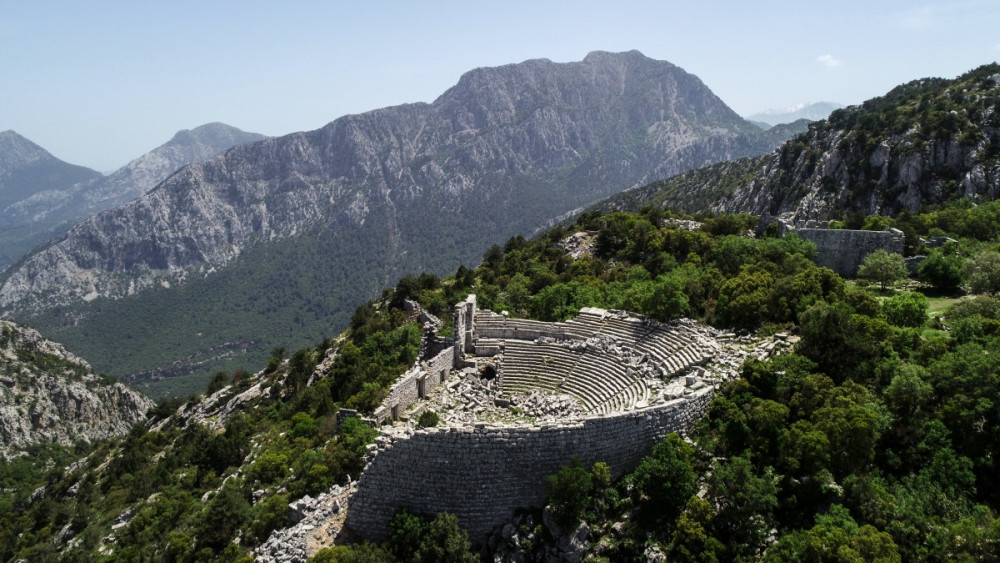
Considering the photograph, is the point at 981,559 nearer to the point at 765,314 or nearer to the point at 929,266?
the point at 765,314

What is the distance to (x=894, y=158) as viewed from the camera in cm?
7431

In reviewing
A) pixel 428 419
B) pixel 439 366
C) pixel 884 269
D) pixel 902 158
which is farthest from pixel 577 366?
pixel 902 158

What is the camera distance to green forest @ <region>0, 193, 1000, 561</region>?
1564 centimetres

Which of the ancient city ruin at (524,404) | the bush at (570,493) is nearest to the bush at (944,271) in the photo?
the ancient city ruin at (524,404)

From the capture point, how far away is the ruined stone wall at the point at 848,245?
39103 millimetres

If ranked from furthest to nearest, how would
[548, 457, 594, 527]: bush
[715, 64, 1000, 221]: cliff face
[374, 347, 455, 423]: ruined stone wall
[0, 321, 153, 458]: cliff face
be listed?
[0, 321, 153, 458]: cliff face < [715, 64, 1000, 221]: cliff face < [374, 347, 455, 423]: ruined stone wall < [548, 457, 594, 527]: bush

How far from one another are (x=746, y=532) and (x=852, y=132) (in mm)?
89007

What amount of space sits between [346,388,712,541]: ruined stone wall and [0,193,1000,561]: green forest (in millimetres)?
814

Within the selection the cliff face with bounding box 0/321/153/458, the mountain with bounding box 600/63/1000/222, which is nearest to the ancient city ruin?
the mountain with bounding box 600/63/1000/222

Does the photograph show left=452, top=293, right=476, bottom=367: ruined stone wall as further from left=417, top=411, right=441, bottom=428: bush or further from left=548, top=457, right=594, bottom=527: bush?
left=548, top=457, right=594, bottom=527: bush

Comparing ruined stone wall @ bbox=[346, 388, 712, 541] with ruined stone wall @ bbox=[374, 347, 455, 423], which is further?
ruined stone wall @ bbox=[374, 347, 455, 423]

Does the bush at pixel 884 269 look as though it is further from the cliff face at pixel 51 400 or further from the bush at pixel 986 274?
the cliff face at pixel 51 400

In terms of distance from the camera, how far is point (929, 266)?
3178 centimetres

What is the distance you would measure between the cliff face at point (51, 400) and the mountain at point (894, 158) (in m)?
92.7
